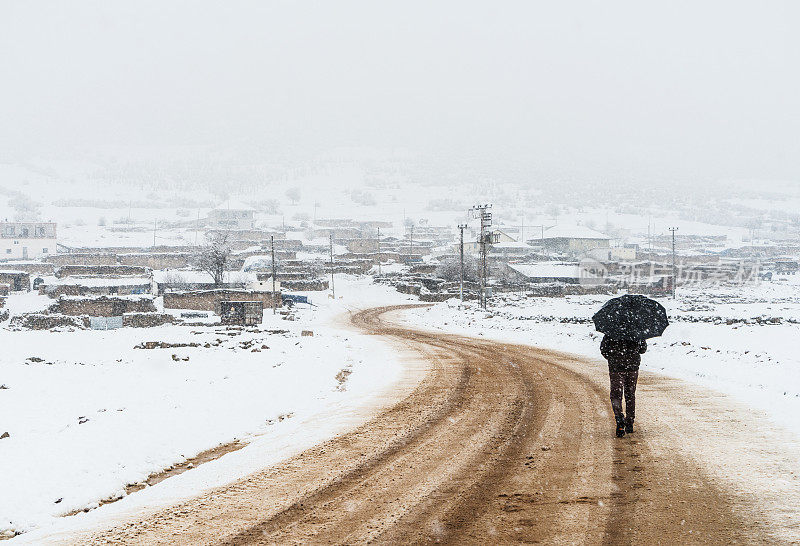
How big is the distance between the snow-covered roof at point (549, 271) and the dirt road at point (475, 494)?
8476cm

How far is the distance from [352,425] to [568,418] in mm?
3668

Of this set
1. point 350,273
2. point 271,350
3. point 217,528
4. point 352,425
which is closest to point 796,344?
point 271,350

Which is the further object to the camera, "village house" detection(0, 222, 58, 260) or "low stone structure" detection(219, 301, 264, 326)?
"village house" detection(0, 222, 58, 260)

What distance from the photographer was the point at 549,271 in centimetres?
9650

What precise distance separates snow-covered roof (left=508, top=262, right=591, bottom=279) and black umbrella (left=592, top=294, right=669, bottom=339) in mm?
84870

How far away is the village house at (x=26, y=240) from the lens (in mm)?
117125

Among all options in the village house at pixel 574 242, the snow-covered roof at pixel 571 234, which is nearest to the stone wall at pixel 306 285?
the village house at pixel 574 242

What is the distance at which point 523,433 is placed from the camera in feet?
33.4

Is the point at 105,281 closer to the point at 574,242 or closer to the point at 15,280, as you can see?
the point at 15,280

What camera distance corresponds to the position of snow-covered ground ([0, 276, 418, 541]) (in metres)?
7.82

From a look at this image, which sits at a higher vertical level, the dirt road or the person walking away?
the person walking away

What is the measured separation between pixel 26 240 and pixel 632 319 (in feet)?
425

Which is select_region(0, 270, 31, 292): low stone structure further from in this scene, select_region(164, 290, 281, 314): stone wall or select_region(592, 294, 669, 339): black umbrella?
select_region(592, 294, 669, 339): black umbrella

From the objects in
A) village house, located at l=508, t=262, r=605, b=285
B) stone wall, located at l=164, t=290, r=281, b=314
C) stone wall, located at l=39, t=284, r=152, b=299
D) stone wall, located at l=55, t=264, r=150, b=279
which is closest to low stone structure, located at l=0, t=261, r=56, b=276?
stone wall, located at l=55, t=264, r=150, b=279
